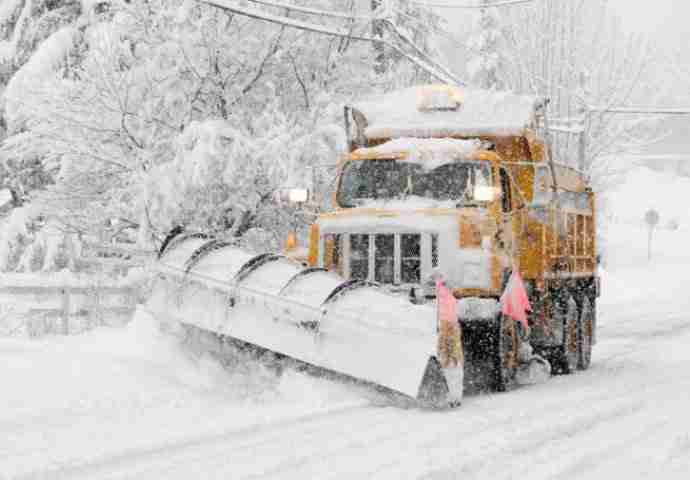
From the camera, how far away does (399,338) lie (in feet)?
29.6

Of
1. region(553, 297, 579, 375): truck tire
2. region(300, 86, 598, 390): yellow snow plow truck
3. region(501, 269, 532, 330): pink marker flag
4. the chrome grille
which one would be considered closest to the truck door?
region(300, 86, 598, 390): yellow snow plow truck

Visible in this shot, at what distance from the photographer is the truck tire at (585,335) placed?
45.4 feet

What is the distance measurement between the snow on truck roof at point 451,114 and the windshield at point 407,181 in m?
1.03

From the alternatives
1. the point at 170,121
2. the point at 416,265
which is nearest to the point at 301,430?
the point at 416,265

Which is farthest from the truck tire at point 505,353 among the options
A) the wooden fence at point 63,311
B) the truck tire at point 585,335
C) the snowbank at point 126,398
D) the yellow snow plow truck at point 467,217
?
the wooden fence at point 63,311

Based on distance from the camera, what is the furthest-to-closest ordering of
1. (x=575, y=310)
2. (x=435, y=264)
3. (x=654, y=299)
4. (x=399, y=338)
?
1. (x=654, y=299)
2. (x=575, y=310)
3. (x=435, y=264)
4. (x=399, y=338)

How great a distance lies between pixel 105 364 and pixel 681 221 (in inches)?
2369

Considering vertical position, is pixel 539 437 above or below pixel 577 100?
below

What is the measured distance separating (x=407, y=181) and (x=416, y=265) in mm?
1143

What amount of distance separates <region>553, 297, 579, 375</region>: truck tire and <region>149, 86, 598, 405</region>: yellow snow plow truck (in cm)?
3

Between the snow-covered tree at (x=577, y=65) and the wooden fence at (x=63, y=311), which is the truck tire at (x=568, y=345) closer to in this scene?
the wooden fence at (x=63, y=311)

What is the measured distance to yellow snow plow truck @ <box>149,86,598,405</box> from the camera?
30.1ft

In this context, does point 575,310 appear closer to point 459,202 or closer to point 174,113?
point 459,202

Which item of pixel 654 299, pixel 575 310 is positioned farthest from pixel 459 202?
pixel 654 299
